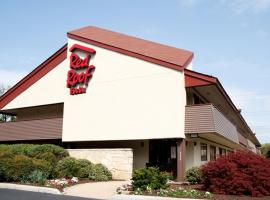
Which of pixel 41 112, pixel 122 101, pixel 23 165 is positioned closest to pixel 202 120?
pixel 122 101

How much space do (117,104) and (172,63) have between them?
472 centimetres

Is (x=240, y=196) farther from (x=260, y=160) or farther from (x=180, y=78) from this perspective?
(x=180, y=78)

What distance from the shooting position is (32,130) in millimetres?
30375

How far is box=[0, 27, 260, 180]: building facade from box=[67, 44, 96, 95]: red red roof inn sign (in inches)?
2.7

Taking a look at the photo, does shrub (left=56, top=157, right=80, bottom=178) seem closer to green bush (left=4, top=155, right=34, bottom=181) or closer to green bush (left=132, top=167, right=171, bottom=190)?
green bush (left=4, top=155, right=34, bottom=181)

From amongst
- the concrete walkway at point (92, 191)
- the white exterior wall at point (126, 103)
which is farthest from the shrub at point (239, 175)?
the white exterior wall at point (126, 103)

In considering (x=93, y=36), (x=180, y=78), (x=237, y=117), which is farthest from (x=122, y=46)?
(x=237, y=117)

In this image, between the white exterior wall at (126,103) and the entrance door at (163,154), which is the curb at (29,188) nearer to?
the white exterior wall at (126,103)

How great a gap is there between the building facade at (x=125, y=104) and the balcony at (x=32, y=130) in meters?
0.08

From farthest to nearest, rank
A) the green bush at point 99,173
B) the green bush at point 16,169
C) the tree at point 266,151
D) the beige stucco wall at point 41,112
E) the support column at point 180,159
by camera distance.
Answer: the tree at point 266,151 → the beige stucco wall at point 41,112 → the support column at point 180,159 → the green bush at point 99,173 → the green bush at point 16,169

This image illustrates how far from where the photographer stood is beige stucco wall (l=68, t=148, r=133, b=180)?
22344mm

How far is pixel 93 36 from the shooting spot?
90.8 feet

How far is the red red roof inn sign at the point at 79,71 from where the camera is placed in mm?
26781

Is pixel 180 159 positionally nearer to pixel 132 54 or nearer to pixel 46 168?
pixel 132 54
